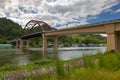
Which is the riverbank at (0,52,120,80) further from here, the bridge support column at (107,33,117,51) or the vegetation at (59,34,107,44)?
the vegetation at (59,34,107,44)

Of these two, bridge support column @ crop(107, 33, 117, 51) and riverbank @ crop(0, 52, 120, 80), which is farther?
bridge support column @ crop(107, 33, 117, 51)

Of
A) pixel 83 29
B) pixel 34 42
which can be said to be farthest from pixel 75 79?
pixel 34 42

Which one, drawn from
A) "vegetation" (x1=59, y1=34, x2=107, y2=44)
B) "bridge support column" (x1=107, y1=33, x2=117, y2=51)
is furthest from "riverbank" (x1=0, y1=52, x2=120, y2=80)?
"vegetation" (x1=59, y1=34, x2=107, y2=44)

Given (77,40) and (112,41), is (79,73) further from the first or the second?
(77,40)

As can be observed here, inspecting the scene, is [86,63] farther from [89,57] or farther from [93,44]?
[93,44]

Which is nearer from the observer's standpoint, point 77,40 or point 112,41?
point 112,41

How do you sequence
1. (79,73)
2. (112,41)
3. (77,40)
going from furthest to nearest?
(77,40) → (112,41) → (79,73)

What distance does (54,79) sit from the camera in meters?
6.35

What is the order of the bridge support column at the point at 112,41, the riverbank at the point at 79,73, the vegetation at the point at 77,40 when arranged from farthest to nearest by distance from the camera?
the vegetation at the point at 77,40 → the bridge support column at the point at 112,41 → the riverbank at the point at 79,73

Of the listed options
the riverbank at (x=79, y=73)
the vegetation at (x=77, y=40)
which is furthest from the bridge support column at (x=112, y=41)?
the vegetation at (x=77, y=40)

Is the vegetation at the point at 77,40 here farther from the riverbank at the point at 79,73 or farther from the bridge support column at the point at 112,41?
the riverbank at the point at 79,73

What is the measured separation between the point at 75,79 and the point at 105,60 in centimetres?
273

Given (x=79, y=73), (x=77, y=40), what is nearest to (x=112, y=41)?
(x=79, y=73)

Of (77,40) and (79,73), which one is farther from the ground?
(77,40)
